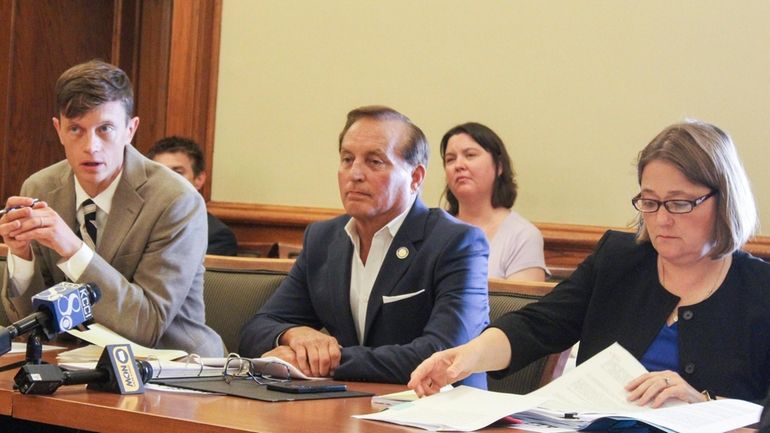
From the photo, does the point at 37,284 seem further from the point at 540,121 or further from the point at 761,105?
the point at 761,105

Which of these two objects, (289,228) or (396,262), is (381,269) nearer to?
(396,262)

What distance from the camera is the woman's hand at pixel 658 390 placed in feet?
6.45

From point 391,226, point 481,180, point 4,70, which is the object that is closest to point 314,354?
point 391,226

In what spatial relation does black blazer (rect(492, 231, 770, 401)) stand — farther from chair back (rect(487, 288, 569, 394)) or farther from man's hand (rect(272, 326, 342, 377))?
man's hand (rect(272, 326, 342, 377))

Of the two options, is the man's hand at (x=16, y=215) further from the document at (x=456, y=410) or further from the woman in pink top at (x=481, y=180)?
the woman in pink top at (x=481, y=180)

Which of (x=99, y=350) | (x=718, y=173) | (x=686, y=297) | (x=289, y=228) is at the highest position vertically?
(x=718, y=173)

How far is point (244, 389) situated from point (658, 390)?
2.48 feet

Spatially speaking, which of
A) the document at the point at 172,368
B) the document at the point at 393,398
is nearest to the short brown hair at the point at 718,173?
the document at the point at 393,398

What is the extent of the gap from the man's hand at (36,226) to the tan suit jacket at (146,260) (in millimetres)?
101

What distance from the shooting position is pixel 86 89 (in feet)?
9.39

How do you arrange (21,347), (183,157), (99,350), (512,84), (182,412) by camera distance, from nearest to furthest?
(182,412) < (99,350) < (21,347) < (512,84) < (183,157)

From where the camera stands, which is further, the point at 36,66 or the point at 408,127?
the point at 36,66

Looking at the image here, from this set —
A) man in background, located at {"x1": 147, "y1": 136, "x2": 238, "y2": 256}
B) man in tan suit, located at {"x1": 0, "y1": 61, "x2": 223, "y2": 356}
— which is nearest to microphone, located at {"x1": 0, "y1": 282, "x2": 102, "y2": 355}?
man in tan suit, located at {"x1": 0, "y1": 61, "x2": 223, "y2": 356}

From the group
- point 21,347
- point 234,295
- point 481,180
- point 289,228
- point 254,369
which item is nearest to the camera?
point 254,369
